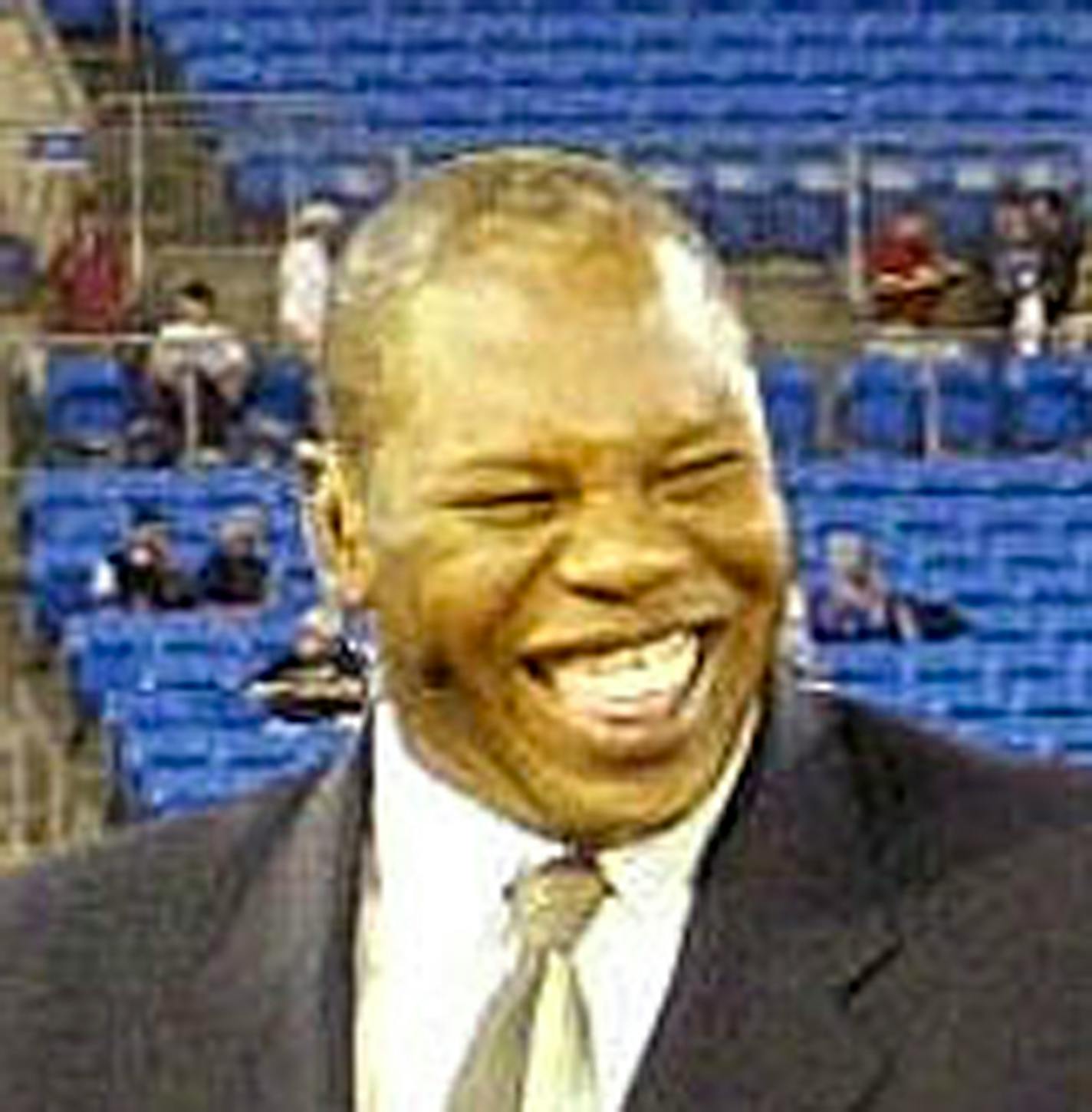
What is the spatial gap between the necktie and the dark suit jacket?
0.10ft

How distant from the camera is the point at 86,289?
12.7 metres

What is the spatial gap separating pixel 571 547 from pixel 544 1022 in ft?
0.65

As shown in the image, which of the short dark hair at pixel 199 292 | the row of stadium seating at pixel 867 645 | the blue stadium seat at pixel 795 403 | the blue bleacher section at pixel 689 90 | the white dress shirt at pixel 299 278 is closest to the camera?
the row of stadium seating at pixel 867 645

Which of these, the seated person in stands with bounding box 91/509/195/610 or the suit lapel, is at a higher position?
the suit lapel

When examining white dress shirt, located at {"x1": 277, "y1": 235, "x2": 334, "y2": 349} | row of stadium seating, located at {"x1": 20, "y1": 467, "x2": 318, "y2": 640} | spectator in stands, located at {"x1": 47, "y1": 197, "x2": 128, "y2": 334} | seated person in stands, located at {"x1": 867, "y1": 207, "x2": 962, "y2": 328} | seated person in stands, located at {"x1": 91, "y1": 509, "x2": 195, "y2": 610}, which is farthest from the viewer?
seated person in stands, located at {"x1": 867, "y1": 207, "x2": 962, "y2": 328}

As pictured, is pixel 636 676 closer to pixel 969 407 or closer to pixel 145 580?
pixel 145 580

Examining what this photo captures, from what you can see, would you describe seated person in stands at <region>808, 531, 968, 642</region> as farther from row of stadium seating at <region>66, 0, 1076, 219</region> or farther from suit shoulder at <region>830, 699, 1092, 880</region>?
suit shoulder at <region>830, 699, 1092, 880</region>

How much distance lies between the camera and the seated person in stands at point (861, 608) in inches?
441

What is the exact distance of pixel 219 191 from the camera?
46.0ft

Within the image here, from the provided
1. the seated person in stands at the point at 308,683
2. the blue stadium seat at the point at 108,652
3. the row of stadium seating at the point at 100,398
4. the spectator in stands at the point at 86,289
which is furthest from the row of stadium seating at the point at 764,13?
the seated person in stands at the point at 308,683

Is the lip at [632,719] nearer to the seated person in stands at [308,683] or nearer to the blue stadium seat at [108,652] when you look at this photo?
the seated person in stands at [308,683]

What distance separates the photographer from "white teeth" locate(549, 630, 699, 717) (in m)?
1.78

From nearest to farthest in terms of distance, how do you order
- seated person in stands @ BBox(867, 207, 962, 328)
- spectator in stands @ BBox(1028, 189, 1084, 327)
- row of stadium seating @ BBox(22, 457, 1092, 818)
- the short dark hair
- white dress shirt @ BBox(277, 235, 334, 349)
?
row of stadium seating @ BBox(22, 457, 1092, 818), white dress shirt @ BBox(277, 235, 334, 349), the short dark hair, seated person in stands @ BBox(867, 207, 962, 328), spectator in stands @ BBox(1028, 189, 1084, 327)

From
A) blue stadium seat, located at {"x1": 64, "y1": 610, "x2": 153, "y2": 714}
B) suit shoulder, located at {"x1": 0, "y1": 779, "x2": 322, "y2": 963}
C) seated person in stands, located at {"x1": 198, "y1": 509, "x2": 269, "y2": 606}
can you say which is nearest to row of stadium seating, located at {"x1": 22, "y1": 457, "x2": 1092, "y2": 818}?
blue stadium seat, located at {"x1": 64, "y1": 610, "x2": 153, "y2": 714}
